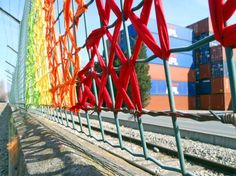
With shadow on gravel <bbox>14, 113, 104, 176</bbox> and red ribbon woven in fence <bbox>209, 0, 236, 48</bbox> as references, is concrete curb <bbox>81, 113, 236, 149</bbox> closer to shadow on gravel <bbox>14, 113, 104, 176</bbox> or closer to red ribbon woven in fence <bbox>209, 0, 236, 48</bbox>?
shadow on gravel <bbox>14, 113, 104, 176</bbox>

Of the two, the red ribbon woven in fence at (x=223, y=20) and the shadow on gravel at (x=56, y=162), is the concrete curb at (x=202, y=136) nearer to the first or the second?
the shadow on gravel at (x=56, y=162)

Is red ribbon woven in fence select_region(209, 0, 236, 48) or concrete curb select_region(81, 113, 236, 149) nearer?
red ribbon woven in fence select_region(209, 0, 236, 48)

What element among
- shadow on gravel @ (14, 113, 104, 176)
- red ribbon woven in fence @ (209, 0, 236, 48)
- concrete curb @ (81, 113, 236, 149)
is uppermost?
red ribbon woven in fence @ (209, 0, 236, 48)

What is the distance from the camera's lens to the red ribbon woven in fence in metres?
1.70

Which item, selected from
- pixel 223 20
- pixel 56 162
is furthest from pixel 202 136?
pixel 223 20

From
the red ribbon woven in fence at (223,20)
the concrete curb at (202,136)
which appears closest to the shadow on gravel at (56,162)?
the red ribbon woven in fence at (223,20)

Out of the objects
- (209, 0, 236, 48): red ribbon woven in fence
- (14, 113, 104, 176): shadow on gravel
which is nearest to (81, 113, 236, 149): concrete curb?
(14, 113, 104, 176): shadow on gravel

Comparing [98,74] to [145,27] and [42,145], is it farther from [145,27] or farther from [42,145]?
[145,27]

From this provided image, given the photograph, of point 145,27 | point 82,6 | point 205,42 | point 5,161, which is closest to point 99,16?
point 82,6

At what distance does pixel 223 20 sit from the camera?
1756 mm

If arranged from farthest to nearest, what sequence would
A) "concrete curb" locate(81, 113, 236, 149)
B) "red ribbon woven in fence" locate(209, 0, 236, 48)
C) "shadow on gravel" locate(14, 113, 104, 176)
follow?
"concrete curb" locate(81, 113, 236, 149)
"shadow on gravel" locate(14, 113, 104, 176)
"red ribbon woven in fence" locate(209, 0, 236, 48)

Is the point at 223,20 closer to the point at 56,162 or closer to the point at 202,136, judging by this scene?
the point at 56,162

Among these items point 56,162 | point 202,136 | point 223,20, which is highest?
point 223,20

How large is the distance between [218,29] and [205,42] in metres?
0.22
